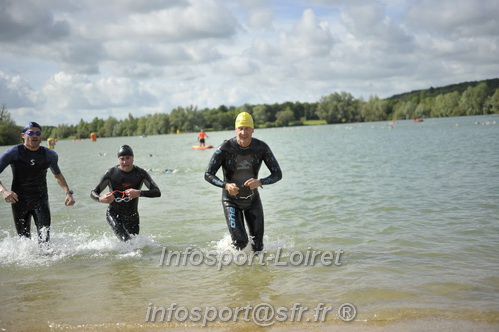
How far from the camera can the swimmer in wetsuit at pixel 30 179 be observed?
765 cm

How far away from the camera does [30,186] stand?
25.7 feet

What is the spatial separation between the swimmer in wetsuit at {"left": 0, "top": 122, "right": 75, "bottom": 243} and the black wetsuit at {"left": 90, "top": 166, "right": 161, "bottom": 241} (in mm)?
688

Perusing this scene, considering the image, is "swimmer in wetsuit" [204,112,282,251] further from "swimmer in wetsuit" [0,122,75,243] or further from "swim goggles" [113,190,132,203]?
"swimmer in wetsuit" [0,122,75,243]

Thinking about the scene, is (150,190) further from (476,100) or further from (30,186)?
(476,100)

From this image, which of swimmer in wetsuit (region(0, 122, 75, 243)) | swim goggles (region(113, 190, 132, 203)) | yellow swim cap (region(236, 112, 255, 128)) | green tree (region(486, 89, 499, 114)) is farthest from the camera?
green tree (region(486, 89, 499, 114))

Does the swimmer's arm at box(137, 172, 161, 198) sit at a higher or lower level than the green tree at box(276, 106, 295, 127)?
lower

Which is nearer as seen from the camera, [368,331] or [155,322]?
[368,331]

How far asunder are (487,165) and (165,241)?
54.5ft

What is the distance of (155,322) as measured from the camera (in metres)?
5.16

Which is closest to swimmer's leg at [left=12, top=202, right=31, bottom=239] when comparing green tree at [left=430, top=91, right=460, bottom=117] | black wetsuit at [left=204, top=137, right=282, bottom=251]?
black wetsuit at [left=204, top=137, right=282, bottom=251]

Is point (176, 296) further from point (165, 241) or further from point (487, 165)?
point (487, 165)

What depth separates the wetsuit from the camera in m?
7.71

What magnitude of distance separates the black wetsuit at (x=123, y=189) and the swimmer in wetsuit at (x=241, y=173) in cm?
141

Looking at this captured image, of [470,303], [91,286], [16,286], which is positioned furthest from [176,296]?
[470,303]
